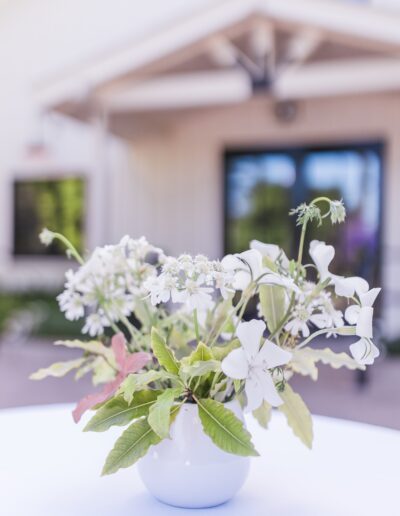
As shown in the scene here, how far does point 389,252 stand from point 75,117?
352 cm

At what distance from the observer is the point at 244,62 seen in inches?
205

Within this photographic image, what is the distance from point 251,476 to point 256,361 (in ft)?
1.24

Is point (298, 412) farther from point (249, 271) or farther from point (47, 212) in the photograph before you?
point (47, 212)

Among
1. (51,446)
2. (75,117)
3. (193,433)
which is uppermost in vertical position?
(75,117)

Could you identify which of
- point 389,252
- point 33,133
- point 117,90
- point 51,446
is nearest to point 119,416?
point 51,446

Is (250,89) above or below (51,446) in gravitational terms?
above

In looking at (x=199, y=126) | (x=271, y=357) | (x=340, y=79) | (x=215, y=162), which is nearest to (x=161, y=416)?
(x=271, y=357)

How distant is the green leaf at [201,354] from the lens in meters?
0.92

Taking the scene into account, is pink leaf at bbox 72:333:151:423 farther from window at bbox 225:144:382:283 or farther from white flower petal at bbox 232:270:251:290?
window at bbox 225:144:382:283

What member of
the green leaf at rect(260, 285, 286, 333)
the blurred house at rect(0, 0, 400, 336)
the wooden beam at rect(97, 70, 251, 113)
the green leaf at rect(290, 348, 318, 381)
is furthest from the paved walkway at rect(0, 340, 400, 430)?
the green leaf at rect(260, 285, 286, 333)

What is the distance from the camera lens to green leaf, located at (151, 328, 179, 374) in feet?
3.03

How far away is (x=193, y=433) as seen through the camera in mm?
940

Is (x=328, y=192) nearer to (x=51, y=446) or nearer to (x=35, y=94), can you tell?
(x=35, y=94)

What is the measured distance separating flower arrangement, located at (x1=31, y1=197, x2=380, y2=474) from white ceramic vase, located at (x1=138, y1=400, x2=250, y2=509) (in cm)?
3
